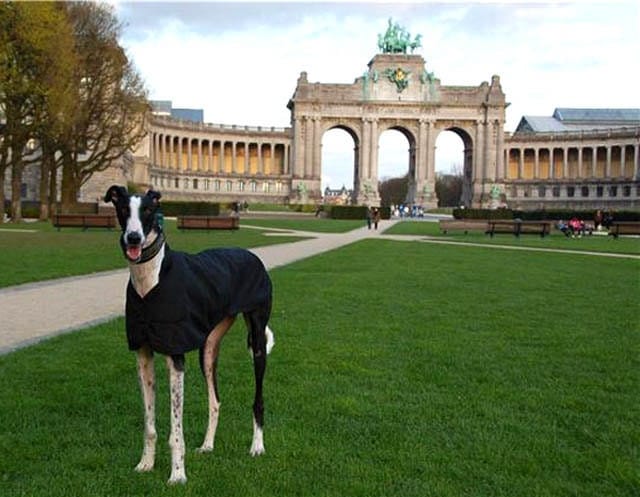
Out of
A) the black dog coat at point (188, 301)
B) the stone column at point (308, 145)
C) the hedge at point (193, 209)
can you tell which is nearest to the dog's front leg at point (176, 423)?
the black dog coat at point (188, 301)

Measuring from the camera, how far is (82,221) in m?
36.3

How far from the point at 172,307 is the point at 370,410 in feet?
7.92

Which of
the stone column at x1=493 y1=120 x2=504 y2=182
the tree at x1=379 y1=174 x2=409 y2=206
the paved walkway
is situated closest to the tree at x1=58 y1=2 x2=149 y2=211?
the paved walkway

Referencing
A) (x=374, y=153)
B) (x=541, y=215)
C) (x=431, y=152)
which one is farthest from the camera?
(x=374, y=153)

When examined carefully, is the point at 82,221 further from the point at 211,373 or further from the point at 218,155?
the point at 218,155

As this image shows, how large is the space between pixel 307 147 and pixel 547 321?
9748cm

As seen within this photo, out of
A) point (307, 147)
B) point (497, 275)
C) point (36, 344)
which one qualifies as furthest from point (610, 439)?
point (307, 147)

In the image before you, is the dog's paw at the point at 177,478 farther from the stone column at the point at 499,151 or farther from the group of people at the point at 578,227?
the stone column at the point at 499,151

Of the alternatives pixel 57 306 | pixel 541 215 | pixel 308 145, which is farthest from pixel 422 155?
pixel 57 306

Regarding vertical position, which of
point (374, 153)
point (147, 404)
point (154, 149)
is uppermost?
point (374, 153)

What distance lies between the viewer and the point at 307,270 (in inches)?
742

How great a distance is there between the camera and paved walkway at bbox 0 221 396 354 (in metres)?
10.2

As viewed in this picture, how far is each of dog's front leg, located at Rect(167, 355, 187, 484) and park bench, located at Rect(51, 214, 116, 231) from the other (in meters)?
32.9

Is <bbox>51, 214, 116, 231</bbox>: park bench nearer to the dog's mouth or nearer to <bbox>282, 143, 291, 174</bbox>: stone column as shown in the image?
the dog's mouth
